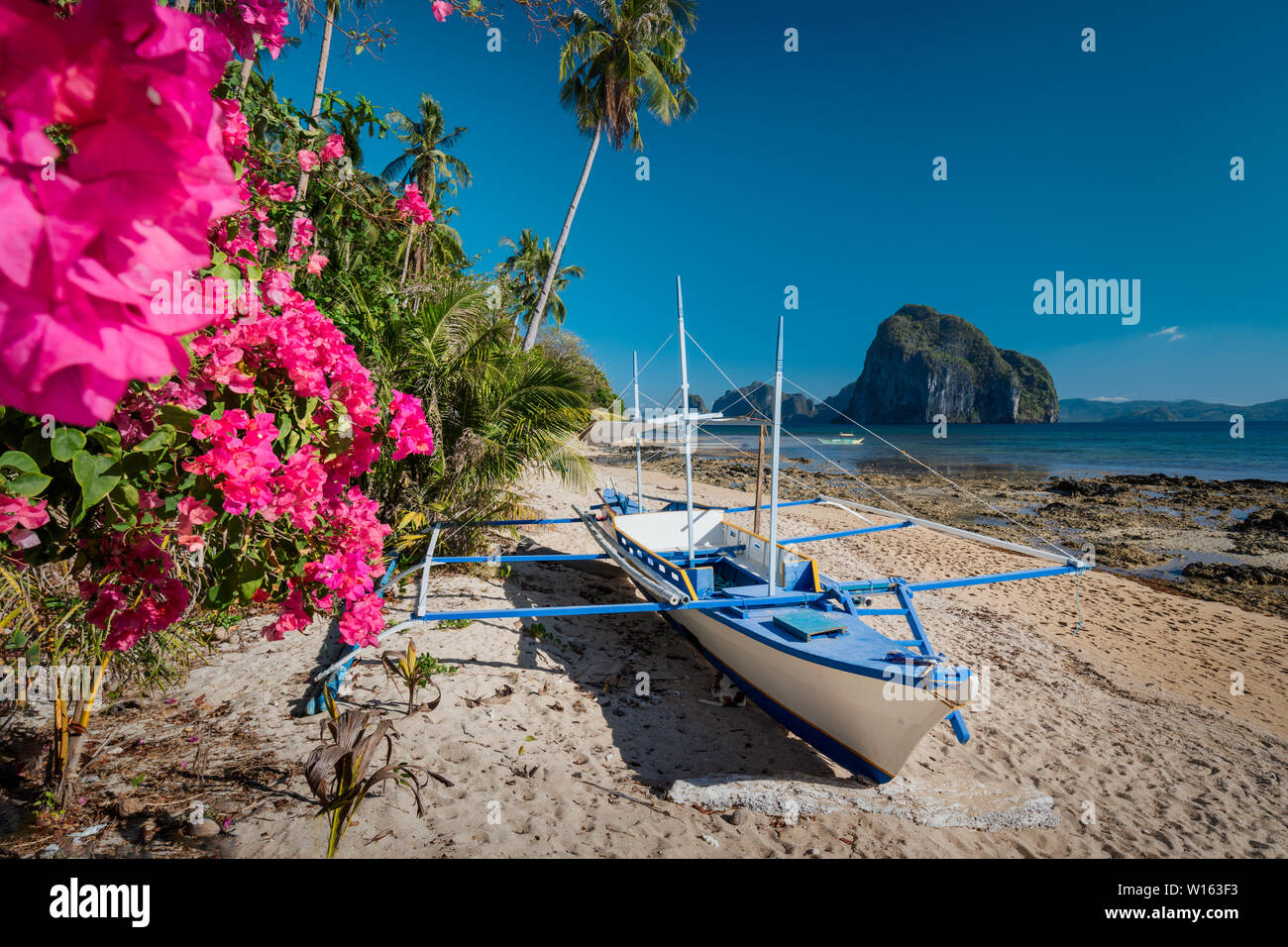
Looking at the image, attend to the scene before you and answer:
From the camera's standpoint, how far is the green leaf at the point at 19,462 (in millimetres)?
967

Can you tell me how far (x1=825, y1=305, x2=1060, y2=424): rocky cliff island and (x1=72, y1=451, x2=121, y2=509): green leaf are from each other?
112 meters

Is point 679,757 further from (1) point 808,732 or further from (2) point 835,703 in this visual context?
(2) point 835,703

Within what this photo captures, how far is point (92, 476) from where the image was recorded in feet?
3.38

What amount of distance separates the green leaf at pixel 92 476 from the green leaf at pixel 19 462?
6cm

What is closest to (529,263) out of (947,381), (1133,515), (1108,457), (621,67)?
(621,67)

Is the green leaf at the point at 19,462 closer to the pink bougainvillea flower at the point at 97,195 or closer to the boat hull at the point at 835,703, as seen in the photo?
the pink bougainvillea flower at the point at 97,195

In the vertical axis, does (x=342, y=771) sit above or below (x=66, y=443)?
below

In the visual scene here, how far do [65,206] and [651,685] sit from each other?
237 inches

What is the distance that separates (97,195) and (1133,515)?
2554 cm

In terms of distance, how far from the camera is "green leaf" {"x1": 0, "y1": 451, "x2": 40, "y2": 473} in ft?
3.17

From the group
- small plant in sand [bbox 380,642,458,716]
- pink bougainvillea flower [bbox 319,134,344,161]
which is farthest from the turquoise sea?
pink bougainvillea flower [bbox 319,134,344,161]

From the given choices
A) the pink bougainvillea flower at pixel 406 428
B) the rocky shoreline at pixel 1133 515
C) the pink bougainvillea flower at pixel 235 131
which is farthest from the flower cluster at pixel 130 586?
the rocky shoreline at pixel 1133 515
